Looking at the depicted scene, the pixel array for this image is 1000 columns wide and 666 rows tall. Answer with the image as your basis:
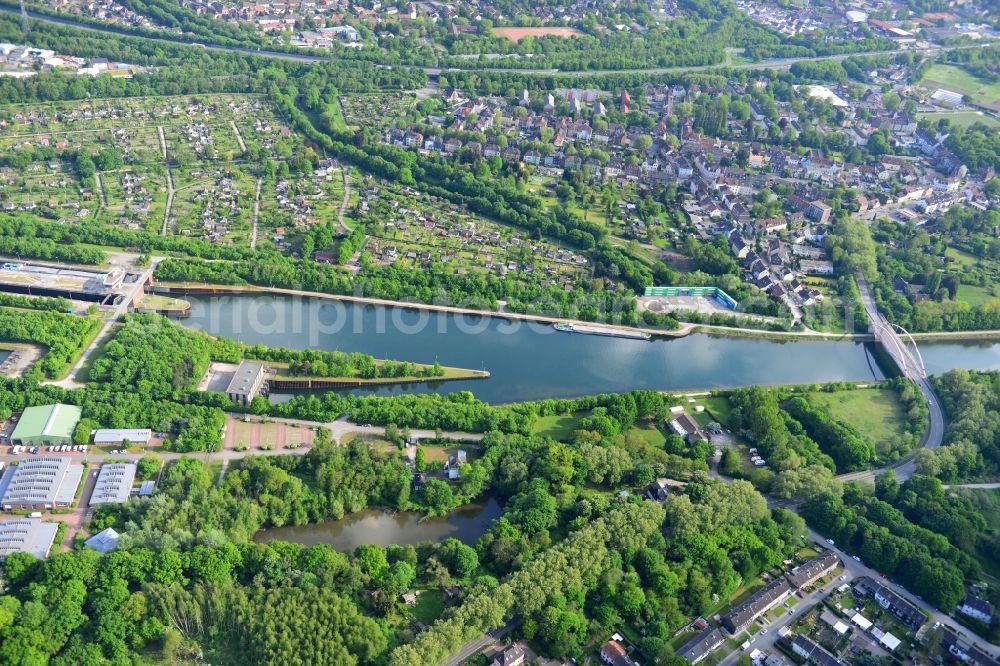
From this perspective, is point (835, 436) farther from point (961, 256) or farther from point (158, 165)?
point (158, 165)

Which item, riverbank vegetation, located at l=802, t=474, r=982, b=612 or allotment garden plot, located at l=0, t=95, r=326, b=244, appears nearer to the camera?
riverbank vegetation, located at l=802, t=474, r=982, b=612

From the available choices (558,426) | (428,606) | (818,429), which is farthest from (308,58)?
(428,606)

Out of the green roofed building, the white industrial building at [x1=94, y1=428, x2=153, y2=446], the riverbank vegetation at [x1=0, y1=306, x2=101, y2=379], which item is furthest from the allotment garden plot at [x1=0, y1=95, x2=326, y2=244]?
the white industrial building at [x1=94, y1=428, x2=153, y2=446]

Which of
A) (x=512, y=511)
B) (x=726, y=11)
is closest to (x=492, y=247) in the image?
(x=512, y=511)

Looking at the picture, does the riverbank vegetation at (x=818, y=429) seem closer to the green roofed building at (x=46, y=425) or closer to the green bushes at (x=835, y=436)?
the green bushes at (x=835, y=436)

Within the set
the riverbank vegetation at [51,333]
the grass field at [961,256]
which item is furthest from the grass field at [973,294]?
the riverbank vegetation at [51,333]

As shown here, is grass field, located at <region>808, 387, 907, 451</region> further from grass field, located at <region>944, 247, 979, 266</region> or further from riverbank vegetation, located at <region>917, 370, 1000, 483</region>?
grass field, located at <region>944, 247, 979, 266</region>
